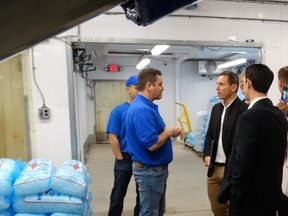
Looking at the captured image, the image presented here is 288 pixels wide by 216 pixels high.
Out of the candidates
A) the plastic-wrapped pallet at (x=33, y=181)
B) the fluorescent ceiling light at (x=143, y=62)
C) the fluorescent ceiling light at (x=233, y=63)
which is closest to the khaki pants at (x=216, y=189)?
the plastic-wrapped pallet at (x=33, y=181)

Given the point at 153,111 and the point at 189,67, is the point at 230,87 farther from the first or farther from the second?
the point at 189,67

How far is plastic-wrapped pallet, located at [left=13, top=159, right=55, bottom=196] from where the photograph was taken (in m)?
1.93

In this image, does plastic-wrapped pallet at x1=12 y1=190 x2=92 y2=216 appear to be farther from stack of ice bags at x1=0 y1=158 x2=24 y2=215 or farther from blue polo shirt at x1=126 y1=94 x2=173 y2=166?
blue polo shirt at x1=126 y1=94 x2=173 y2=166

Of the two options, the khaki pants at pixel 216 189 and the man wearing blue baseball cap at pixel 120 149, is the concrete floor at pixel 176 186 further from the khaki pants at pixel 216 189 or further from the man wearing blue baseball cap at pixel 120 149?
the khaki pants at pixel 216 189

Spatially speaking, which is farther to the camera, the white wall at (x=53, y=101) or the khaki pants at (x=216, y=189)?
the white wall at (x=53, y=101)

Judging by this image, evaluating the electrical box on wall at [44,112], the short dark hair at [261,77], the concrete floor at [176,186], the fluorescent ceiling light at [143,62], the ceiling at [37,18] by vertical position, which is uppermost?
the fluorescent ceiling light at [143,62]

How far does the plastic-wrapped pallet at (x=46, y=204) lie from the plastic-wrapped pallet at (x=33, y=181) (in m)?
0.05

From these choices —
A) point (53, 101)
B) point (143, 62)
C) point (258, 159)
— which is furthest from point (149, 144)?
point (143, 62)

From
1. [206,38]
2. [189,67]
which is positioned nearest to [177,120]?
[189,67]

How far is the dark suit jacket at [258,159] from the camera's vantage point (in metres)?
1.56

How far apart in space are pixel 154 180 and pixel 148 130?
371 millimetres

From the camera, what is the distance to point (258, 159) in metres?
1.60

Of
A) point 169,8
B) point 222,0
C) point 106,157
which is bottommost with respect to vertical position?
point 106,157

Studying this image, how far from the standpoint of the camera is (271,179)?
1604mm
